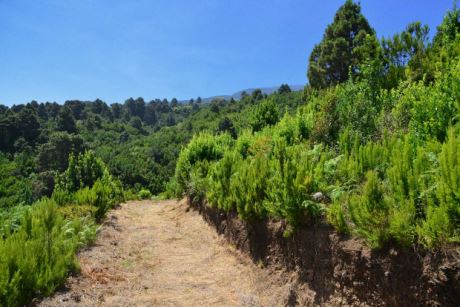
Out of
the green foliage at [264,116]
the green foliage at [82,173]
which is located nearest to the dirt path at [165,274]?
the green foliage at [82,173]

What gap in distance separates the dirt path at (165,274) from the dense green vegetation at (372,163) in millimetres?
993

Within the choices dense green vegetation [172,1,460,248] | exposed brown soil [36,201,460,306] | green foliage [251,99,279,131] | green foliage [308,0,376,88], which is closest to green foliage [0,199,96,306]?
exposed brown soil [36,201,460,306]

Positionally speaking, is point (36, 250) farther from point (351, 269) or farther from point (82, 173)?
point (82, 173)

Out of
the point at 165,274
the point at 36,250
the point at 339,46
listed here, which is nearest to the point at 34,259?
the point at 36,250

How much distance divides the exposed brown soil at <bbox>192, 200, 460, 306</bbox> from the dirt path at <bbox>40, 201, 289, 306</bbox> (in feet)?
1.40

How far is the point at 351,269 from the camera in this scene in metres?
4.22

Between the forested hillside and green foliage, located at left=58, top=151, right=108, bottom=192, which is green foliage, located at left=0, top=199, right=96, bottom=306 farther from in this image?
green foliage, located at left=58, top=151, right=108, bottom=192

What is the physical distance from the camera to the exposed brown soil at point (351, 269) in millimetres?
3246

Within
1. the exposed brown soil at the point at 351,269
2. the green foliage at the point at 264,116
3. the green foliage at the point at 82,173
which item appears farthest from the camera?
the green foliage at the point at 264,116

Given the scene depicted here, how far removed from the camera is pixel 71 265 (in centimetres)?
576

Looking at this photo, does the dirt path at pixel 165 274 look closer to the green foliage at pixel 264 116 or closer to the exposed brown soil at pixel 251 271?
the exposed brown soil at pixel 251 271

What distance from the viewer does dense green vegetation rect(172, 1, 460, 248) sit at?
360cm

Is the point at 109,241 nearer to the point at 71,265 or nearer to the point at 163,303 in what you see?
the point at 71,265

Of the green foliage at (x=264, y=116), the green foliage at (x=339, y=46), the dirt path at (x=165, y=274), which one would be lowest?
the dirt path at (x=165, y=274)
